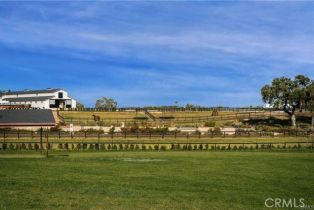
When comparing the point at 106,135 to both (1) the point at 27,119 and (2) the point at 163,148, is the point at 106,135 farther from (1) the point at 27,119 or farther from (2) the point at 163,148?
(1) the point at 27,119

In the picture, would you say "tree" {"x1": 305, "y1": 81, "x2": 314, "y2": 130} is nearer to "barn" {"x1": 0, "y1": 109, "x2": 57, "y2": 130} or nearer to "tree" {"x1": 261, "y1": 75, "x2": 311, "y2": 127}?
"tree" {"x1": 261, "y1": 75, "x2": 311, "y2": 127}

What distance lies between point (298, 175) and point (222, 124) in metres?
70.5

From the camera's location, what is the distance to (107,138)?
5847 cm

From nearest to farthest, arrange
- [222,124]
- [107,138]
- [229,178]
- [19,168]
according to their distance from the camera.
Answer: [229,178]
[19,168]
[107,138]
[222,124]

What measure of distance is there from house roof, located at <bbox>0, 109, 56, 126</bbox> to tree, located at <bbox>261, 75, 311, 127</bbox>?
2265 inches

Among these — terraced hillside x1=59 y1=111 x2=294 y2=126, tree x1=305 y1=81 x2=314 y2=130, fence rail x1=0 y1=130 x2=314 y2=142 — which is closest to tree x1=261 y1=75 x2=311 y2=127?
tree x1=305 y1=81 x2=314 y2=130

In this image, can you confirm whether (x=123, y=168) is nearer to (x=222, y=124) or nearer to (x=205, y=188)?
(x=205, y=188)

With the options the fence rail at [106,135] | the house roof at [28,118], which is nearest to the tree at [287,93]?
the fence rail at [106,135]

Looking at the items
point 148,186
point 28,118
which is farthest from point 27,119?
point 148,186

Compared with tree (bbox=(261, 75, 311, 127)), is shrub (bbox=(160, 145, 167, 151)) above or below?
below

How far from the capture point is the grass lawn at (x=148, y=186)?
1546 cm

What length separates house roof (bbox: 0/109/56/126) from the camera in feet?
123

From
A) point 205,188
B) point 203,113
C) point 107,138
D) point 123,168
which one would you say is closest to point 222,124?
point 203,113

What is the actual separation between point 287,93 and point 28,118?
2438 inches
